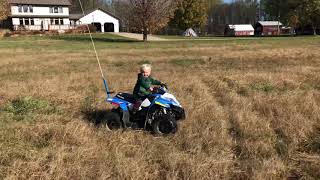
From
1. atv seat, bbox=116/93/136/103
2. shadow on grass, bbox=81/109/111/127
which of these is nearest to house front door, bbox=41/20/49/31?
shadow on grass, bbox=81/109/111/127

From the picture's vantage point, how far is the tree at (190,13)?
259ft

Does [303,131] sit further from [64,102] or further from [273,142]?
[64,102]

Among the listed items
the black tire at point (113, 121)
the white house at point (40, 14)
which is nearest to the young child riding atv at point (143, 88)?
the black tire at point (113, 121)

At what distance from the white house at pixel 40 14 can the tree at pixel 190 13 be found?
2149 cm

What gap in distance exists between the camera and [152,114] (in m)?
7.59

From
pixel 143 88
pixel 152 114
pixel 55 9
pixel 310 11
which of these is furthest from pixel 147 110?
pixel 55 9

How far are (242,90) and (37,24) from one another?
242ft

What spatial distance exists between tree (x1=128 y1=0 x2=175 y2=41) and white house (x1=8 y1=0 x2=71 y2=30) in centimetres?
3376

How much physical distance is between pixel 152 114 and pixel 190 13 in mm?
74147

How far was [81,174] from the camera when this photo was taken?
5.40 m

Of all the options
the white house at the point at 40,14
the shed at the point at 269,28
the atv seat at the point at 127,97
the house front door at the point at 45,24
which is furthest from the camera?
the shed at the point at 269,28

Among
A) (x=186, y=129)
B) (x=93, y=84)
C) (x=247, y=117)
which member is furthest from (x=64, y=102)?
(x=247, y=117)

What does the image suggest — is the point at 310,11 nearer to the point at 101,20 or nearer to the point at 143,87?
the point at 101,20

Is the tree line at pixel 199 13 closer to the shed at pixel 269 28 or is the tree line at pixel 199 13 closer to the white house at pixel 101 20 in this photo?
the white house at pixel 101 20
